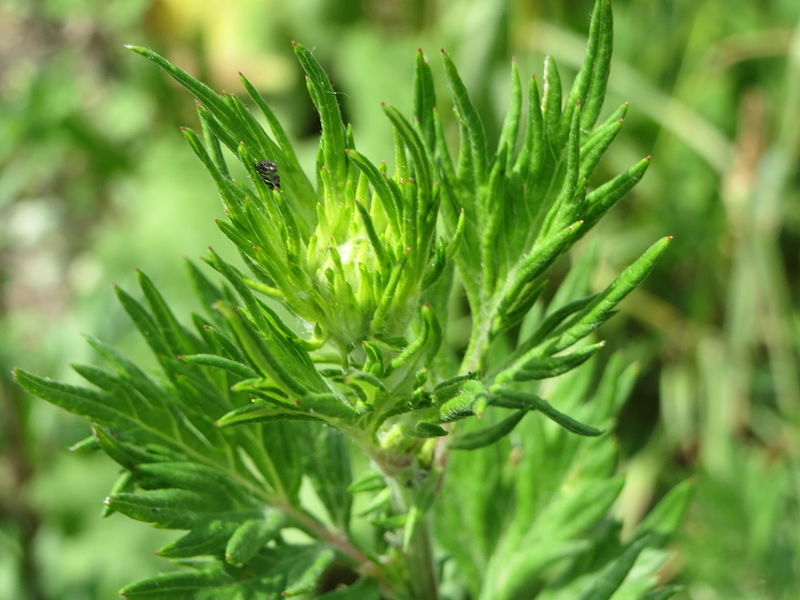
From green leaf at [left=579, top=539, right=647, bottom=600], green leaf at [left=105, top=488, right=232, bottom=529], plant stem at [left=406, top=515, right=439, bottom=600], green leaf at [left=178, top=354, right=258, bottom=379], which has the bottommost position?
green leaf at [left=579, top=539, right=647, bottom=600]

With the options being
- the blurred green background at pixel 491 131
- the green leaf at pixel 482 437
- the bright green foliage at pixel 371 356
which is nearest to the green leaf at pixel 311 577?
the bright green foliage at pixel 371 356

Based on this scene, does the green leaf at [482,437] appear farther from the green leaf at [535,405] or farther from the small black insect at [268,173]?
the small black insect at [268,173]

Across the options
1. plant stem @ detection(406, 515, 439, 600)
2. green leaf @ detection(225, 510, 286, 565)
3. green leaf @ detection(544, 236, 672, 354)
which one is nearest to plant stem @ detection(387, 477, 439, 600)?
plant stem @ detection(406, 515, 439, 600)

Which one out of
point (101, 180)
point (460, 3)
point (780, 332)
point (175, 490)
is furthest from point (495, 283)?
point (101, 180)

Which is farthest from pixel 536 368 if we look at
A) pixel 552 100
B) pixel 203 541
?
pixel 203 541

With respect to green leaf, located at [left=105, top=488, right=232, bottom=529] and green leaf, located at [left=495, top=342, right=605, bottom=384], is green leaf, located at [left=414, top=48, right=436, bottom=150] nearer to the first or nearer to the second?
green leaf, located at [left=495, top=342, right=605, bottom=384]

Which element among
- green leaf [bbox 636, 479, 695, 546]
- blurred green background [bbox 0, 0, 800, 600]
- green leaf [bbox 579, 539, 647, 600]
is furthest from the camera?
blurred green background [bbox 0, 0, 800, 600]

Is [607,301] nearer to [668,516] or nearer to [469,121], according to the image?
[469,121]
